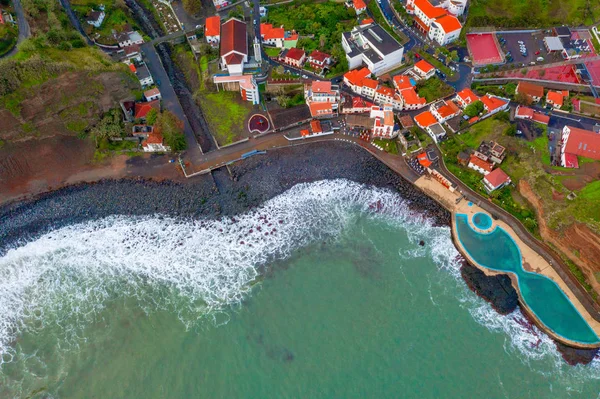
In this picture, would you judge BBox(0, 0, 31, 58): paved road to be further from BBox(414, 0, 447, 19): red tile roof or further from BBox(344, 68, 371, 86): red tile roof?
BBox(414, 0, 447, 19): red tile roof

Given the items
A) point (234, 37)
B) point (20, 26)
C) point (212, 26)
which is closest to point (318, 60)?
point (234, 37)

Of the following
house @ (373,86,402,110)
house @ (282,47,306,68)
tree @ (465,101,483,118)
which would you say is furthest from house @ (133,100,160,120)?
tree @ (465,101,483,118)

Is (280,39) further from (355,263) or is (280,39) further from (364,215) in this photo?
(355,263)

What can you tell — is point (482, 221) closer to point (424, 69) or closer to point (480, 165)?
point (480, 165)

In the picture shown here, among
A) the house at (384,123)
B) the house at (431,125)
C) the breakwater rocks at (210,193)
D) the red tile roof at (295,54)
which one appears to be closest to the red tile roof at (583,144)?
the house at (431,125)

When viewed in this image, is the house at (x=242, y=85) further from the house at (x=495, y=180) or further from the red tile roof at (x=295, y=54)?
the house at (x=495, y=180)

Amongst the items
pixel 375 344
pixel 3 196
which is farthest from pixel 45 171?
pixel 375 344

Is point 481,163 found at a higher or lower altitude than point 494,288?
higher
